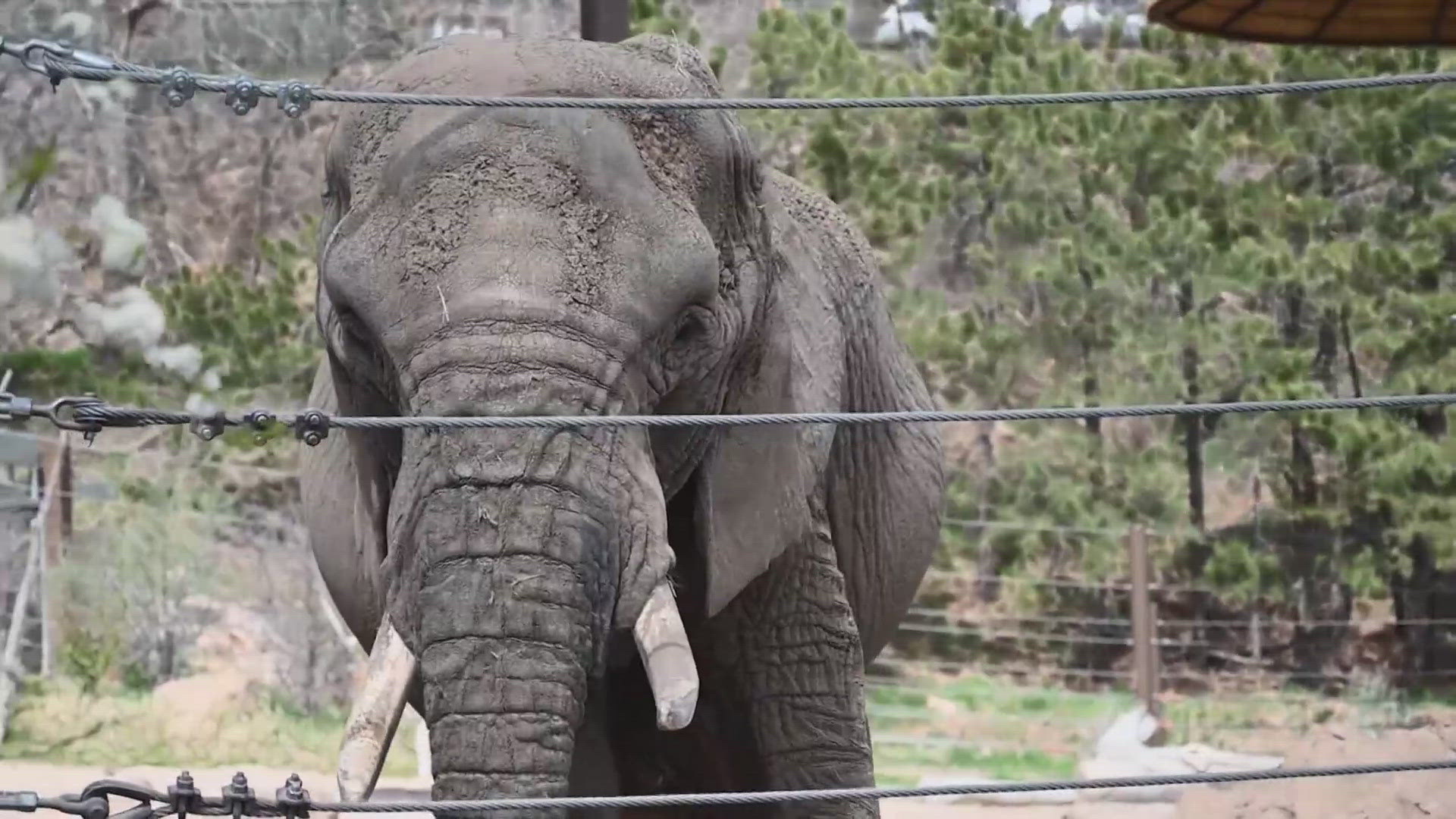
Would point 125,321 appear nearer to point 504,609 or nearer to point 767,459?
point 767,459

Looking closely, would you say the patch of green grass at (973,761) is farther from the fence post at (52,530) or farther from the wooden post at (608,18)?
the wooden post at (608,18)

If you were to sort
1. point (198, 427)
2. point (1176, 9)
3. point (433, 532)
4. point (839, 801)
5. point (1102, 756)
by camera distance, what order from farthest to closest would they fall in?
1. point (1102, 756)
2. point (1176, 9)
3. point (839, 801)
4. point (433, 532)
5. point (198, 427)

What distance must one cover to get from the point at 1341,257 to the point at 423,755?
2992 mm

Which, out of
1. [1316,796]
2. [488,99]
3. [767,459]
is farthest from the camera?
[1316,796]

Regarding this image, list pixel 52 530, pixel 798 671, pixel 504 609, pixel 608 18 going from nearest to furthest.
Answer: pixel 504 609
pixel 798 671
pixel 608 18
pixel 52 530

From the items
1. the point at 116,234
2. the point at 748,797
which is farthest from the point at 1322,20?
the point at 116,234

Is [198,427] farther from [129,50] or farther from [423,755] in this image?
[129,50]

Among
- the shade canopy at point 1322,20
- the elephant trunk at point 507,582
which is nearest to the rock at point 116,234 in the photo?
the shade canopy at point 1322,20

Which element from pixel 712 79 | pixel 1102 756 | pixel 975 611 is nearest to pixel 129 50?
pixel 975 611

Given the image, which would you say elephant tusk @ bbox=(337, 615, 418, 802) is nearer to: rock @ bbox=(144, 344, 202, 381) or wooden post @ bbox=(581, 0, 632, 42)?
wooden post @ bbox=(581, 0, 632, 42)

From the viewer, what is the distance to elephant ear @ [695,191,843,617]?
1908mm

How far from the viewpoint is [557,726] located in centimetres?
153

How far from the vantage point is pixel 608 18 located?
284 cm

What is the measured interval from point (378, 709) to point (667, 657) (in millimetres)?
273
